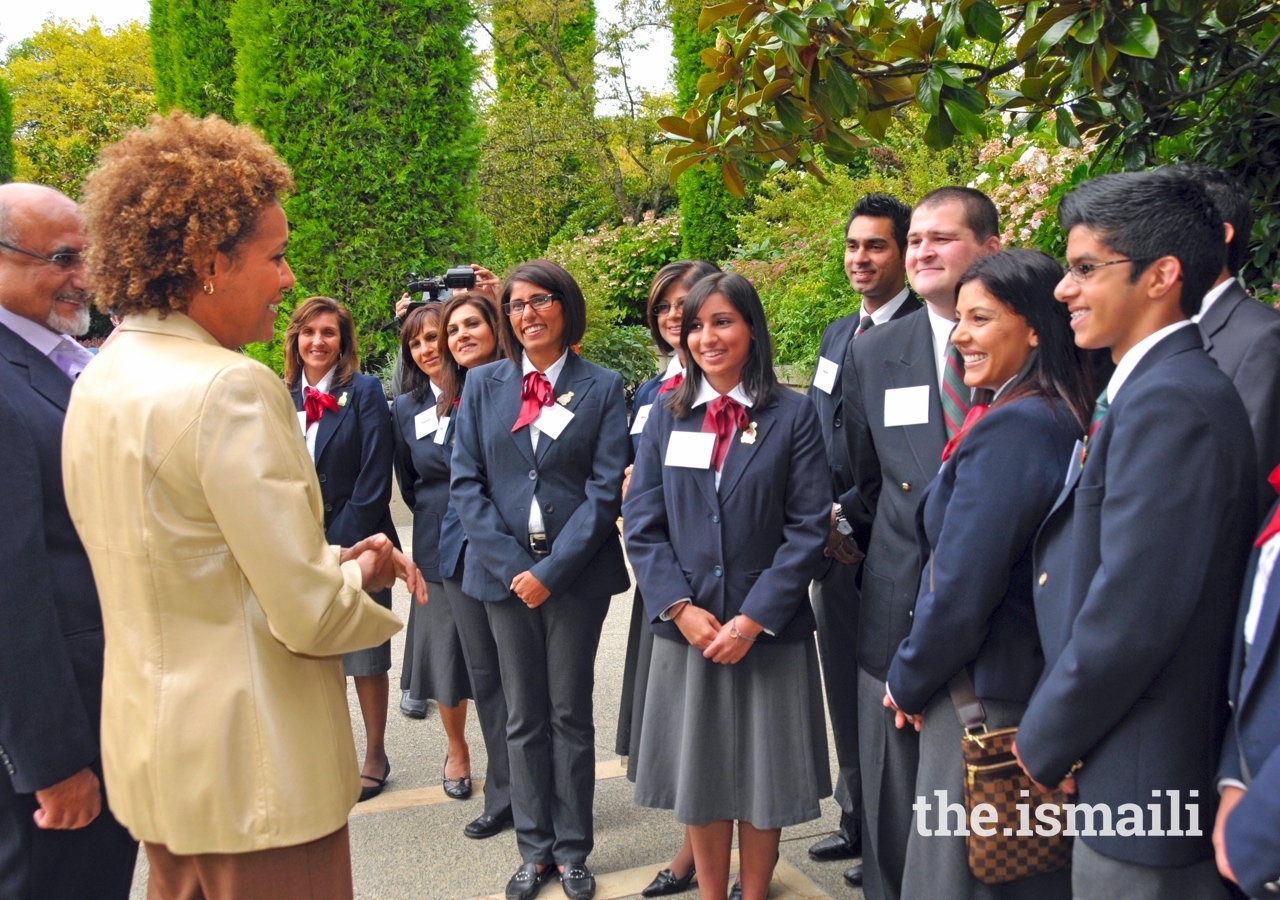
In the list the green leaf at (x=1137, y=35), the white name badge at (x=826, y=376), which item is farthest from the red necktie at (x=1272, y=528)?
the white name badge at (x=826, y=376)

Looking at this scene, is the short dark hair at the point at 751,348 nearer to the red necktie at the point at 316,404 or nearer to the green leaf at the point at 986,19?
the green leaf at the point at 986,19

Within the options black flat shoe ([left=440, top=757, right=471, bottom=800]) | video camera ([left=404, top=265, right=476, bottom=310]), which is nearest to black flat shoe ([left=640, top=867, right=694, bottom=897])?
black flat shoe ([left=440, top=757, right=471, bottom=800])

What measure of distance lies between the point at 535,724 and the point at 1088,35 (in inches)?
110

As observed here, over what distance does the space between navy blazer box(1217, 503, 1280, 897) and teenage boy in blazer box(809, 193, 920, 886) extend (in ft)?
5.75

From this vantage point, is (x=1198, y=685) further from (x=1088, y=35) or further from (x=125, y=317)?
(x=125, y=317)

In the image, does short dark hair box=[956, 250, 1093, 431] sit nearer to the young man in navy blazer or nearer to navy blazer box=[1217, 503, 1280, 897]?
the young man in navy blazer

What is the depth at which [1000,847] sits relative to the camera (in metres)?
2.28

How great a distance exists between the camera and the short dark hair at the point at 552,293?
3.86 metres

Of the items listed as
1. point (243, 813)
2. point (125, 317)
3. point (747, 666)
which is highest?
point (125, 317)

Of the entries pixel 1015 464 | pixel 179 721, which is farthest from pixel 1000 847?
pixel 179 721

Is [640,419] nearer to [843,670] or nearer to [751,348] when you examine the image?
[751,348]

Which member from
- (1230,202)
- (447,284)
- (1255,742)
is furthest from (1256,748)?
(447,284)

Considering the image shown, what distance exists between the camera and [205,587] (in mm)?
1938

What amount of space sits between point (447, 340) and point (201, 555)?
2679 millimetres
